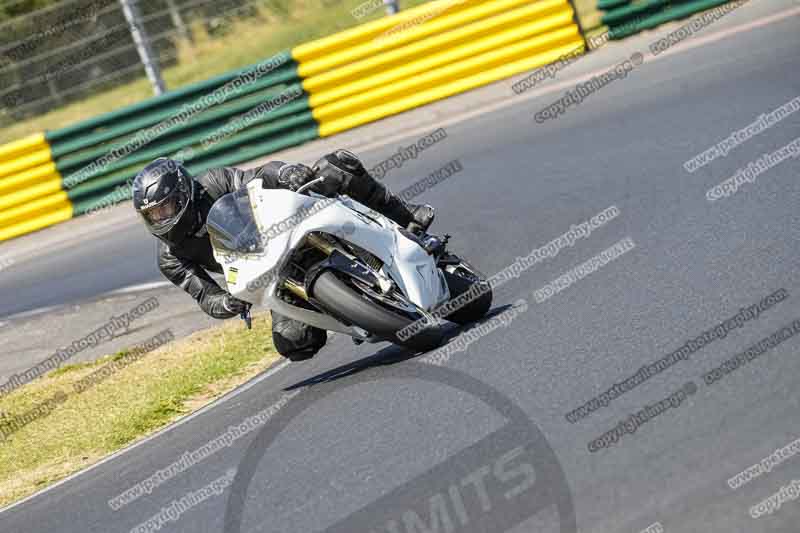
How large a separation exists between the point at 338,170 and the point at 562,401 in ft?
7.50

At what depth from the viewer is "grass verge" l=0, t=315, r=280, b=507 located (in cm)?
825

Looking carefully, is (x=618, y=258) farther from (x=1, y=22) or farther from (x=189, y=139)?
(x=1, y=22)

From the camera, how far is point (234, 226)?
6.81 meters

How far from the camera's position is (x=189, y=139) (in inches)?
633

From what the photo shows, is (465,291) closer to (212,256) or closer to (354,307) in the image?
(354,307)

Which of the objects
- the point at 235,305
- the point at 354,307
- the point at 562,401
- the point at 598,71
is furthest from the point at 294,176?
the point at 598,71

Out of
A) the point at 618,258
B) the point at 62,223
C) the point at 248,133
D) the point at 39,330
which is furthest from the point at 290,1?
the point at 618,258

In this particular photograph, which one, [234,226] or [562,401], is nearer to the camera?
[562,401]

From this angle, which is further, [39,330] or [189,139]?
[189,139]

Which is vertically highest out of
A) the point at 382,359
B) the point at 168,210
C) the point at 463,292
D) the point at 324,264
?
the point at 168,210

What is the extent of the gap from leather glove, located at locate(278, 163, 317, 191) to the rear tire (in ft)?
2.32

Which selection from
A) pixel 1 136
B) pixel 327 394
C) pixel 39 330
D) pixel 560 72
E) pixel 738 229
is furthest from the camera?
pixel 1 136

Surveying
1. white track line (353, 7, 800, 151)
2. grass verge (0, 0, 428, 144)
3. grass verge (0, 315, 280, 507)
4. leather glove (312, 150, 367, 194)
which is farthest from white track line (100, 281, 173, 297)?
grass verge (0, 0, 428, 144)

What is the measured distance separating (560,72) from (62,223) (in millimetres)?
6706
